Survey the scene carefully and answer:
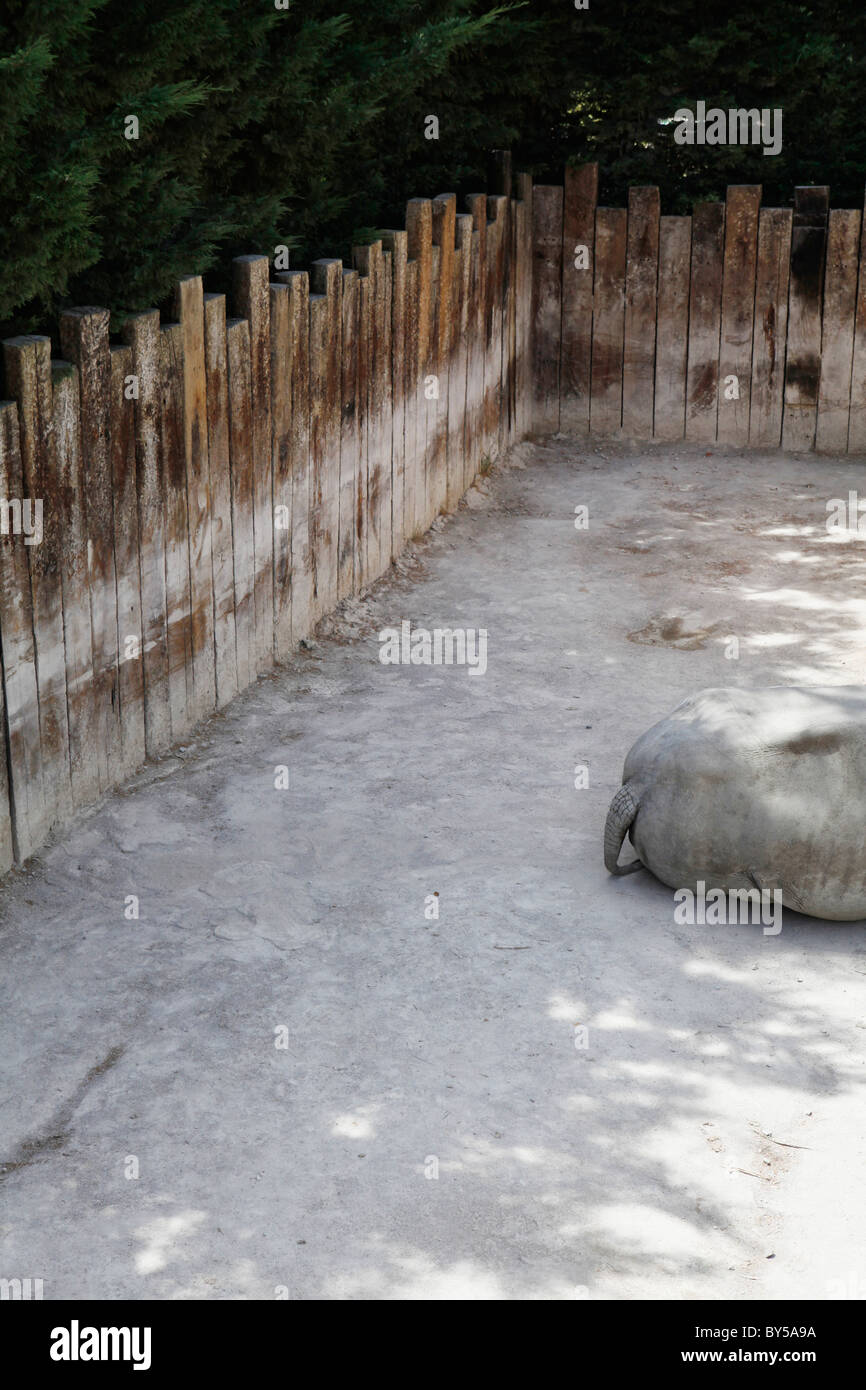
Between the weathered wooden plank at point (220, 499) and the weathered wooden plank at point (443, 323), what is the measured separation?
2755 mm

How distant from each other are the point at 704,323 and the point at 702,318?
0.12 feet

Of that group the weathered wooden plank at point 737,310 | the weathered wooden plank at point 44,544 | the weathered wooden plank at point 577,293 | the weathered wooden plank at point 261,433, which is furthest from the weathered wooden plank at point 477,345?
the weathered wooden plank at point 44,544

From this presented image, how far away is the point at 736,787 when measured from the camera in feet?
16.5

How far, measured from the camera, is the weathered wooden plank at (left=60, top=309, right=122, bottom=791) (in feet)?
17.7

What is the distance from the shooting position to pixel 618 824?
5.24 metres

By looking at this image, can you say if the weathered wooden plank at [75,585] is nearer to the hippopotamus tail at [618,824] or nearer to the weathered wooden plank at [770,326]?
the hippopotamus tail at [618,824]

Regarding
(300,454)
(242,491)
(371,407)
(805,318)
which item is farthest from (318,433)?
(805,318)

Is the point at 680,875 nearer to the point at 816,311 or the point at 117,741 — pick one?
the point at 117,741

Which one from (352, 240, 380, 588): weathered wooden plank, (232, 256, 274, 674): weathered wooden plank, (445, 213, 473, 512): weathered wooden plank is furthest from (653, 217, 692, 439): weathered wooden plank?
(232, 256, 274, 674): weathered wooden plank
